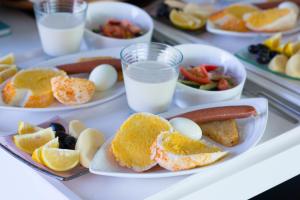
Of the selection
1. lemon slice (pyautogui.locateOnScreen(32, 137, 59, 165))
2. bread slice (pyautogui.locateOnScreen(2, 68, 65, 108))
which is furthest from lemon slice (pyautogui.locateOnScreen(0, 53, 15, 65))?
lemon slice (pyautogui.locateOnScreen(32, 137, 59, 165))

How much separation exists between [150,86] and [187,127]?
120mm

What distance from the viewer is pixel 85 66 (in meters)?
1.11

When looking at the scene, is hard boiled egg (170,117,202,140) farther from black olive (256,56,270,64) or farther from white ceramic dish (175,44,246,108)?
black olive (256,56,270,64)

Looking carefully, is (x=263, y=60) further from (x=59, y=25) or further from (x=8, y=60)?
(x=8, y=60)

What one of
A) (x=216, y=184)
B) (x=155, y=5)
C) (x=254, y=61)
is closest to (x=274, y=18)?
(x=254, y=61)

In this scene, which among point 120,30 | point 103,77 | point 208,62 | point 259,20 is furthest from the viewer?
point 259,20

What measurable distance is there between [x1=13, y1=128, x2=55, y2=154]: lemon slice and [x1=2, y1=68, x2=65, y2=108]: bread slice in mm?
117

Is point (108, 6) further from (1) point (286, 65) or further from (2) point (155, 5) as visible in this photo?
(1) point (286, 65)

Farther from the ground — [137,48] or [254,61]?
[137,48]

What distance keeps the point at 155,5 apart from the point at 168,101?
0.66m

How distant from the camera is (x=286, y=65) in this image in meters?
1.22

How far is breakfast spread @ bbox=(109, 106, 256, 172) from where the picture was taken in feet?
2.71

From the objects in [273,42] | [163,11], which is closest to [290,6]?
[273,42]

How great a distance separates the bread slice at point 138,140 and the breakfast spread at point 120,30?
0.43 meters
